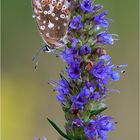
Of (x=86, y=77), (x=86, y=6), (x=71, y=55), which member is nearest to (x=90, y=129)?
(x=86, y=77)

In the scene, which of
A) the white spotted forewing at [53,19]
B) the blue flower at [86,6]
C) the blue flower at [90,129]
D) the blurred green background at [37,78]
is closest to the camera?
the blue flower at [90,129]

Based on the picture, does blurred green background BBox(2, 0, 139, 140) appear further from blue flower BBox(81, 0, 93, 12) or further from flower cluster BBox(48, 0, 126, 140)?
blue flower BBox(81, 0, 93, 12)

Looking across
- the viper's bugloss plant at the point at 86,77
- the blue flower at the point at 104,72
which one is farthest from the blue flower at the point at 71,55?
the blue flower at the point at 104,72

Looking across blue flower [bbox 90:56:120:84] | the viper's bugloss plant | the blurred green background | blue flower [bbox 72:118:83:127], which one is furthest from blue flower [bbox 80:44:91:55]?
the blurred green background

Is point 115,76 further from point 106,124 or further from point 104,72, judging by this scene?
point 106,124

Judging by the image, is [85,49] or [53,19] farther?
[53,19]

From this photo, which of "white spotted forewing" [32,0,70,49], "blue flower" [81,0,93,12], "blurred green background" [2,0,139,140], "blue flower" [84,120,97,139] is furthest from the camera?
"blurred green background" [2,0,139,140]

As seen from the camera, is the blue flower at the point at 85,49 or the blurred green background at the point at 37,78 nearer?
the blue flower at the point at 85,49

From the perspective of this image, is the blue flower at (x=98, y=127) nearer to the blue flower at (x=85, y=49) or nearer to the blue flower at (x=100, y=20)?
the blue flower at (x=85, y=49)
